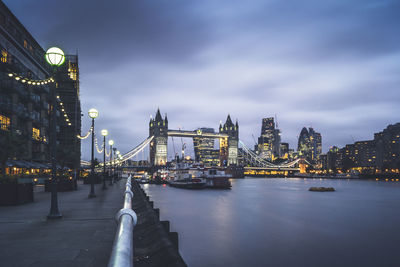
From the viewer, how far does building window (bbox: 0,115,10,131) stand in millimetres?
37463

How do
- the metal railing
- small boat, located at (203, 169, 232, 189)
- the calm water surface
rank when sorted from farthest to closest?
small boat, located at (203, 169, 232, 189)
the calm water surface
the metal railing

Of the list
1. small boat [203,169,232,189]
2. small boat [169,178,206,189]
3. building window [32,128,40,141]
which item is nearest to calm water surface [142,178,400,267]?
building window [32,128,40,141]

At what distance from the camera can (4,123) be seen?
3844 cm

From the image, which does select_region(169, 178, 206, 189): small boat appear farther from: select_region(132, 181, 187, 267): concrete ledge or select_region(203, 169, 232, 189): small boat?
select_region(132, 181, 187, 267): concrete ledge

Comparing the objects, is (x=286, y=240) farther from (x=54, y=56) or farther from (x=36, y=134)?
(x=36, y=134)

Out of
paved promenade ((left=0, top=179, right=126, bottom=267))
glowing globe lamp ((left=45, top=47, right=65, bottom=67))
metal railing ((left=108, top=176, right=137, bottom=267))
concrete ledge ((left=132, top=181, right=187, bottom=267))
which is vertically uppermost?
glowing globe lamp ((left=45, top=47, right=65, bottom=67))

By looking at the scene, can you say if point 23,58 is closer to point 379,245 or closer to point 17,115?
point 17,115

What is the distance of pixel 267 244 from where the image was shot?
854 inches

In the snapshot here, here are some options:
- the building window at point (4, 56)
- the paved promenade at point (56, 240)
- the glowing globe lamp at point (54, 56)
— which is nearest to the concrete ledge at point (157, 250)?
the paved promenade at point (56, 240)

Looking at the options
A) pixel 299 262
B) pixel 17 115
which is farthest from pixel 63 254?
pixel 17 115

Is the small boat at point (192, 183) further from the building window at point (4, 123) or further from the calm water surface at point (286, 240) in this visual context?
the building window at point (4, 123)

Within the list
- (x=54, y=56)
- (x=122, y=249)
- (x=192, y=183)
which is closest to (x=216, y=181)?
(x=192, y=183)

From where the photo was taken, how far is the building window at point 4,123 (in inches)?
1475

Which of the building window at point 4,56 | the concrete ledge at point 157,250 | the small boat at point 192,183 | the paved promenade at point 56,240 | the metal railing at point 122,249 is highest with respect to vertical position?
the building window at point 4,56
